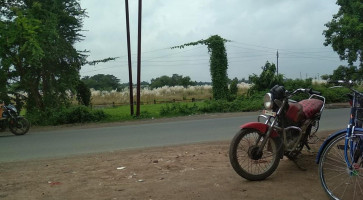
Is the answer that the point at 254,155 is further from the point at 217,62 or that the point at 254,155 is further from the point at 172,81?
the point at 172,81

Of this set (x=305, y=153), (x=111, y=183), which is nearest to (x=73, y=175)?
(x=111, y=183)

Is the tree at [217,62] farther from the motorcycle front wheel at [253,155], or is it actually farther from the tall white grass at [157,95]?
the motorcycle front wheel at [253,155]

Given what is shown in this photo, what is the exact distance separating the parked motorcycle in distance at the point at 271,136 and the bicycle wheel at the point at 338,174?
Result: 2.89 ft

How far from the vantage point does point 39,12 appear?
1886 centimetres

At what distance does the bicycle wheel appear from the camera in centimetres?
409

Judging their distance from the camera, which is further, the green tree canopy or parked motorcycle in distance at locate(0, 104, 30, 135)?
the green tree canopy

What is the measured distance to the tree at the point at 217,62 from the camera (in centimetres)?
2506

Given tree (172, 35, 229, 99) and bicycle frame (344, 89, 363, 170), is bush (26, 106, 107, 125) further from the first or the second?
bicycle frame (344, 89, 363, 170)

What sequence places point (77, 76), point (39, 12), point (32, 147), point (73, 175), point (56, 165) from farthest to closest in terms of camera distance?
point (77, 76) < point (39, 12) < point (32, 147) < point (56, 165) < point (73, 175)

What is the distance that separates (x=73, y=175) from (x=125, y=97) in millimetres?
30450

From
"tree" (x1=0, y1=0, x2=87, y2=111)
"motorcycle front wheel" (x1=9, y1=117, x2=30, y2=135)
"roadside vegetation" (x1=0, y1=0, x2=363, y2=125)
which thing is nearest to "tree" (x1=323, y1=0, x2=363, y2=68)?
"roadside vegetation" (x1=0, y1=0, x2=363, y2=125)

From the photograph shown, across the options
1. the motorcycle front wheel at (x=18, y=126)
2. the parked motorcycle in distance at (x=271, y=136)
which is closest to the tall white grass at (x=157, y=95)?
the motorcycle front wheel at (x=18, y=126)

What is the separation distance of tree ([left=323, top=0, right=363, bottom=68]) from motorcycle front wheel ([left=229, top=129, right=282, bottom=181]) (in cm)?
3211

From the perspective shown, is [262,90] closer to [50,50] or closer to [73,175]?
[50,50]
